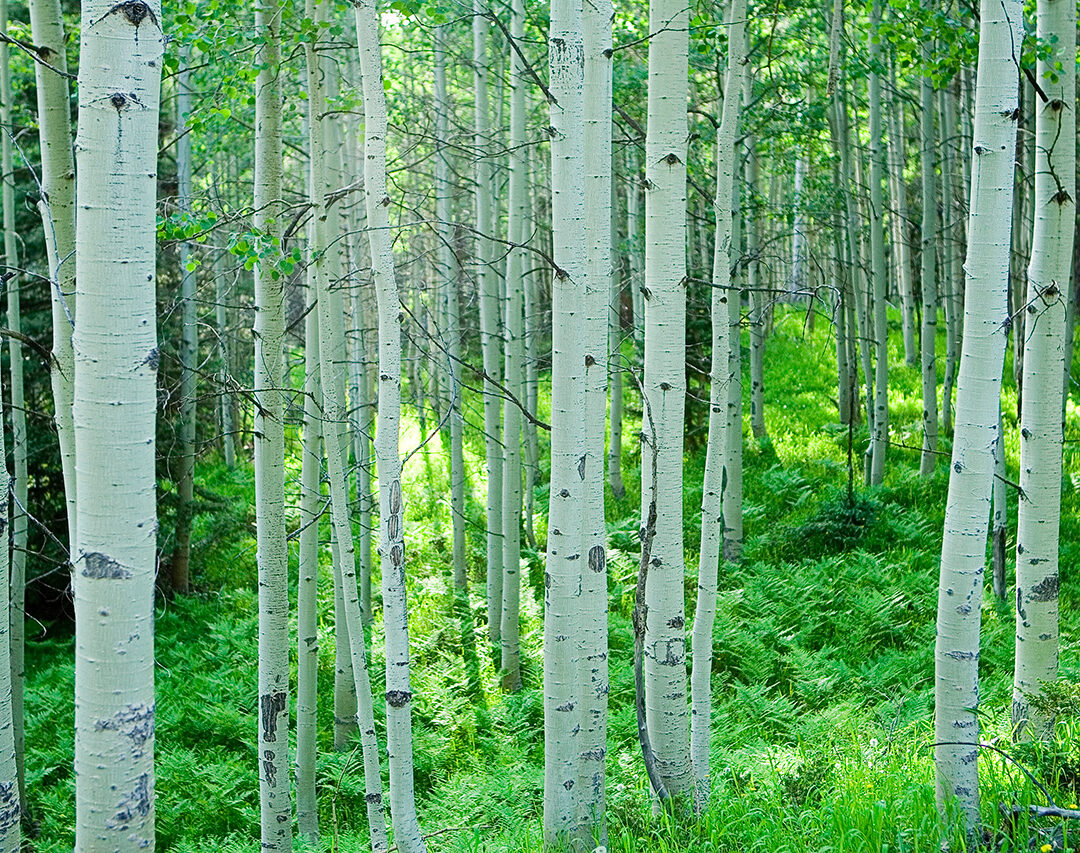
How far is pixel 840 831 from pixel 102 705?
2829 millimetres

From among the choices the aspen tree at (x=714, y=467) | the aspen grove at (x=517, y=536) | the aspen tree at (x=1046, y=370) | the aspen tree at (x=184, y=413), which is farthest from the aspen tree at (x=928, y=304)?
the aspen tree at (x=184, y=413)

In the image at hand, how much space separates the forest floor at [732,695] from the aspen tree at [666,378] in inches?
20.8

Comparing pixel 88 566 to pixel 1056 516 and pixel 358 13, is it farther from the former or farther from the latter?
pixel 1056 516

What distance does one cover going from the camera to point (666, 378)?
429 cm

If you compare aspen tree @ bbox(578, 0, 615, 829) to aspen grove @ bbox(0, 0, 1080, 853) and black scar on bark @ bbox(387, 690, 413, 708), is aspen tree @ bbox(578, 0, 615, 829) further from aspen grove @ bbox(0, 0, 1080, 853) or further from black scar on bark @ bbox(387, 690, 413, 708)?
black scar on bark @ bbox(387, 690, 413, 708)

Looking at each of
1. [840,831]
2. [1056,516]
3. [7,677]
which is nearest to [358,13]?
[7,677]

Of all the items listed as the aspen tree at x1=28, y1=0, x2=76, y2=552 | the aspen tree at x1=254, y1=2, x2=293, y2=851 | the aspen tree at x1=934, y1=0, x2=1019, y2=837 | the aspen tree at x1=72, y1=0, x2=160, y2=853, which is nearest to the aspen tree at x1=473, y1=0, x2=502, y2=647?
the aspen tree at x1=254, y1=2, x2=293, y2=851

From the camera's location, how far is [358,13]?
373 centimetres

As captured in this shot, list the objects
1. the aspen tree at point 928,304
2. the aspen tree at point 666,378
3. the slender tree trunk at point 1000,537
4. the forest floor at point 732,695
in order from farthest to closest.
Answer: the aspen tree at point 928,304
the slender tree trunk at point 1000,537
the aspen tree at point 666,378
the forest floor at point 732,695

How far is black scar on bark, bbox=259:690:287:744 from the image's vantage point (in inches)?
192

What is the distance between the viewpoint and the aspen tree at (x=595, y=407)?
392 cm

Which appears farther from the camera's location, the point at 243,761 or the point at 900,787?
the point at 243,761

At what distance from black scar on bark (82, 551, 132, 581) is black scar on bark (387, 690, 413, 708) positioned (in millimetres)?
1675

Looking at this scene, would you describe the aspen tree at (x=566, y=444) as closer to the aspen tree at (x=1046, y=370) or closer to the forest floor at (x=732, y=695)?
the forest floor at (x=732, y=695)
